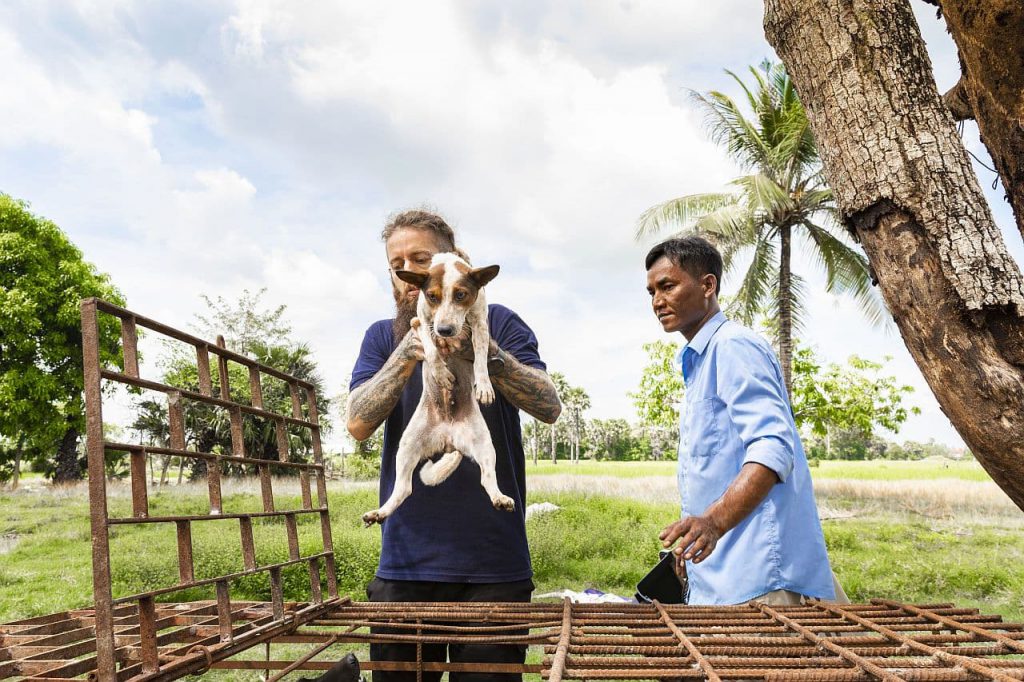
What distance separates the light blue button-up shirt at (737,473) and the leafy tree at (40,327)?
23666mm

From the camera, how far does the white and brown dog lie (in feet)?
8.80

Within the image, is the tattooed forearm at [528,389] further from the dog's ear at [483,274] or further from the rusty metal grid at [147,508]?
the rusty metal grid at [147,508]

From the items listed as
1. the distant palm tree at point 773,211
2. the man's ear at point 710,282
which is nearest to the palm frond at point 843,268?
the distant palm tree at point 773,211

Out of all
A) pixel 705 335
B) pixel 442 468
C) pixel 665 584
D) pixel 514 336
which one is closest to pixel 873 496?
pixel 665 584

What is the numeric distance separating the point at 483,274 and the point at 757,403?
106 centimetres

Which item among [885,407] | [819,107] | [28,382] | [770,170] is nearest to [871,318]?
[770,170]

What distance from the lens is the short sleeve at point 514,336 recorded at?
3.05 m

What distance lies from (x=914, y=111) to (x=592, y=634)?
195 cm

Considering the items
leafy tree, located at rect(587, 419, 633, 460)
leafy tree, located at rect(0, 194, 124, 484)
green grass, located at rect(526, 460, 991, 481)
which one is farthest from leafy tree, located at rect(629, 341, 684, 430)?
leafy tree, located at rect(587, 419, 633, 460)

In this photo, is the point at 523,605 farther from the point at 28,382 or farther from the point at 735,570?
the point at 28,382

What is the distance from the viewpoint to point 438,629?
2117mm

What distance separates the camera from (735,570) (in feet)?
8.42

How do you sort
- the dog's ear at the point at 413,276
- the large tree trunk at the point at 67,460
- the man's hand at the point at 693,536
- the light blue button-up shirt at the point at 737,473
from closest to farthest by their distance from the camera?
the man's hand at the point at 693,536 → the light blue button-up shirt at the point at 737,473 → the dog's ear at the point at 413,276 → the large tree trunk at the point at 67,460

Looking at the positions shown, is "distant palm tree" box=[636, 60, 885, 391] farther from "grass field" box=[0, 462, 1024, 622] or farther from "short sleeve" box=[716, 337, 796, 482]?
"short sleeve" box=[716, 337, 796, 482]
